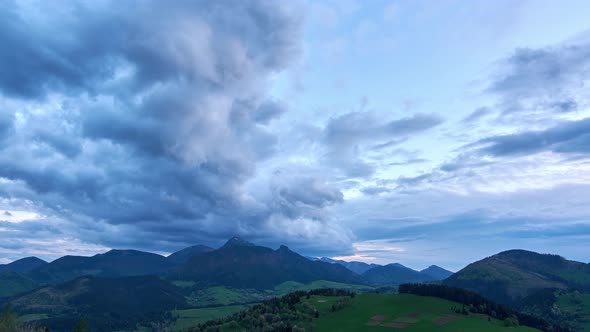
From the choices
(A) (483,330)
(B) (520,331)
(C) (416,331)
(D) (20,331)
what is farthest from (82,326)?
(B) (520,331)

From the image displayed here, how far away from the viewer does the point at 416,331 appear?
199750 millimetres

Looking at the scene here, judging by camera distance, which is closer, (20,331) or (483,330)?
(20,331)

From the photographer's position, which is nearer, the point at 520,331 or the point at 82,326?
the point at 82,326

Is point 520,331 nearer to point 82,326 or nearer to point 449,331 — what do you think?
point 449,331

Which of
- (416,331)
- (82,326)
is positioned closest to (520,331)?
(416,331)

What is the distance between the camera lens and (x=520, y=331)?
200 metres

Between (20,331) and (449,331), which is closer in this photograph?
(20,331)

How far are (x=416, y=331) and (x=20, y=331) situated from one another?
170786 millimetres

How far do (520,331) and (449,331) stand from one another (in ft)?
125

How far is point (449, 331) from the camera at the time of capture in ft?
637

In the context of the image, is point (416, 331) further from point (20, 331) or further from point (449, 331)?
point (20, 331)

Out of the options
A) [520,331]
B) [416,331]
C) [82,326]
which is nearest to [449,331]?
[416,331]

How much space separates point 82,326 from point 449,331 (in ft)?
529

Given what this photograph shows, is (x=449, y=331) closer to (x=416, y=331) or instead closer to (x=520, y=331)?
(x=416, y=331)
